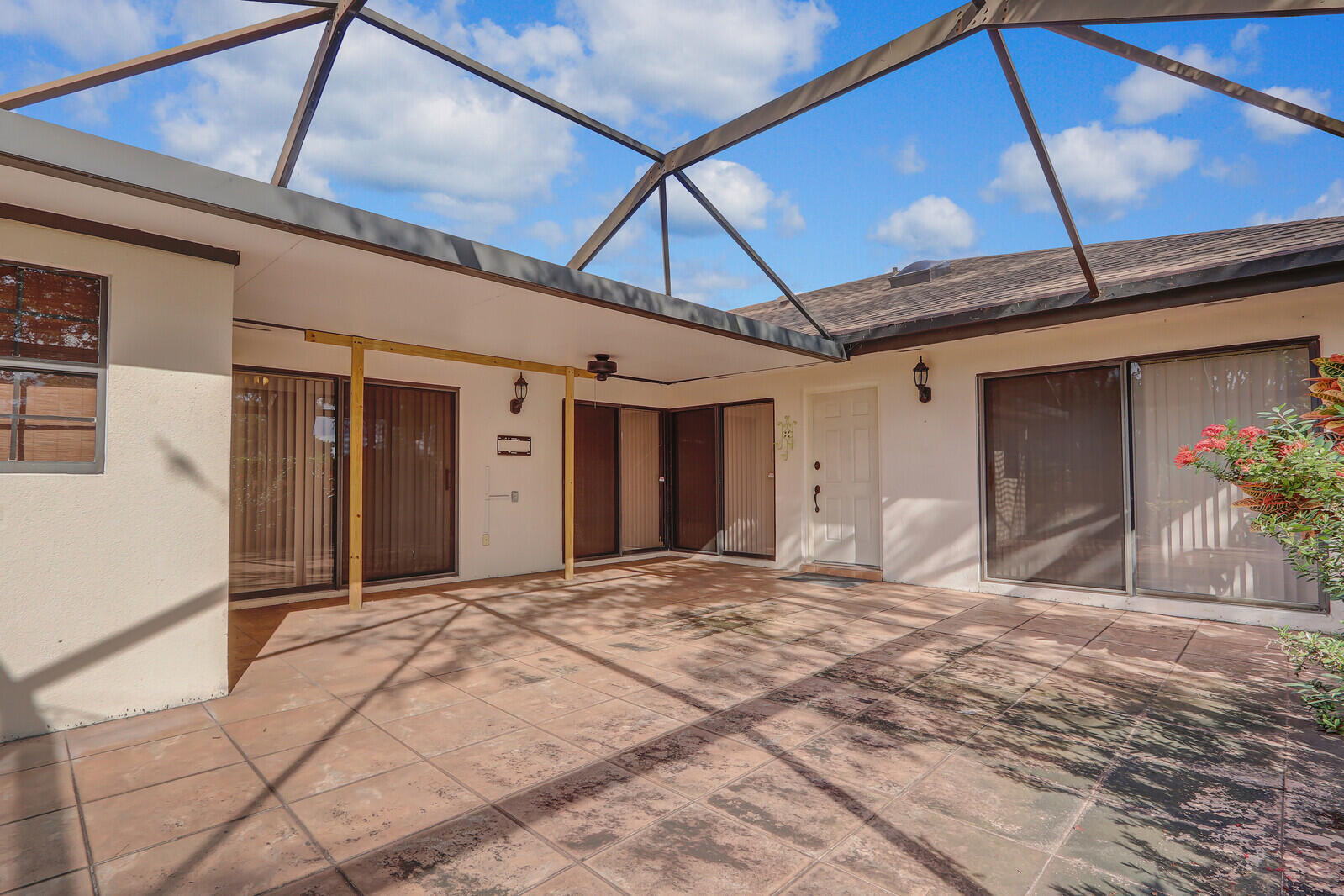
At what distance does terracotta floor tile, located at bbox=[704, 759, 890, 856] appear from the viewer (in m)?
1.90

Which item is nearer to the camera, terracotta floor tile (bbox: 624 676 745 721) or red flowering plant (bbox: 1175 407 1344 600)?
red flowering plant (bbox: 1175 407 1344 600)

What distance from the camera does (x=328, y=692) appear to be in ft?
10.4

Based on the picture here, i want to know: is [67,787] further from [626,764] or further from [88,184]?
[88,184]

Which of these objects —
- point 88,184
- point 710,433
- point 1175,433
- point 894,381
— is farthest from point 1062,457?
point 88,184

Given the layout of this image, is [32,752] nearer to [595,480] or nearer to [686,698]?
[686,698]

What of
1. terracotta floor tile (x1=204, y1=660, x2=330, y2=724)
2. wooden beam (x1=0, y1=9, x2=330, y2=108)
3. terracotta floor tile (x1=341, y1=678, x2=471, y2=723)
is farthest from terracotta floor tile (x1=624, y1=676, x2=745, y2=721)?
wooden beam (x1=0, y1=9, x2=330, y2=108)

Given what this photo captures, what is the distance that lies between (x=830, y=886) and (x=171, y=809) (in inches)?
82.8

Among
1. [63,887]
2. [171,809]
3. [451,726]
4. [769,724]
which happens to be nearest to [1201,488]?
[769,724]

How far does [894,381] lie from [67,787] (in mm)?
6469

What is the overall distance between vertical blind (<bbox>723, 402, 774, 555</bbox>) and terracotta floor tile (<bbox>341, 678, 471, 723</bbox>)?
507cm

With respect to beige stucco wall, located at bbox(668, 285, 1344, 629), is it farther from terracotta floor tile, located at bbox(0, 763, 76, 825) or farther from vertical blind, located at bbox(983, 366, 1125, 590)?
terracotta floor tile, located at bbox(0, 763, 76, 825)

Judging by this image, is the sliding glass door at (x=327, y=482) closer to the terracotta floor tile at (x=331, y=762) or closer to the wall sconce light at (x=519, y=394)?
the wall sconce light at (x=519, y=394)

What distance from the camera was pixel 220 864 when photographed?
Answer: 5.65 feet

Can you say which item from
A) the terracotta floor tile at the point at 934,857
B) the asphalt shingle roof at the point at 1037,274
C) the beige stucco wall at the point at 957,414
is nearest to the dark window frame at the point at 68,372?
the terracotta floor tile at the point at 934,857
